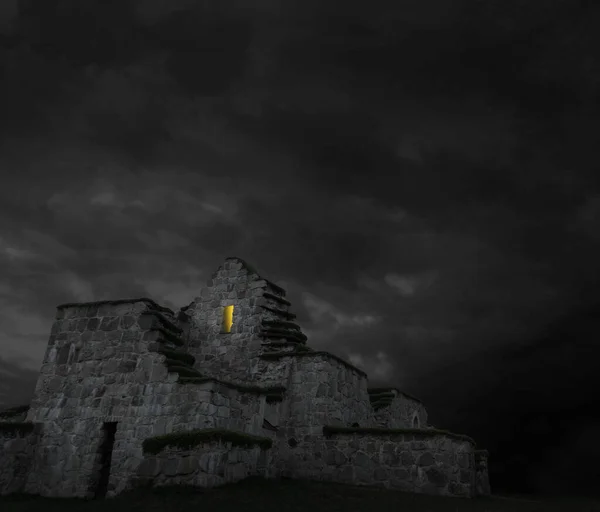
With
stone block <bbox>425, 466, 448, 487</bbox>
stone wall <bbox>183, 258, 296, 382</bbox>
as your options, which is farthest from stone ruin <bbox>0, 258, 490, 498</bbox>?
stone wall <bbox>183, 258, 296, 382</bbox>

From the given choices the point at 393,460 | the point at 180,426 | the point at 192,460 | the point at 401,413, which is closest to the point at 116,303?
the point at 180,426

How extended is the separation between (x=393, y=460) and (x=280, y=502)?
4.52 m

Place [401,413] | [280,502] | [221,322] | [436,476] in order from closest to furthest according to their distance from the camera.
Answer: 1. [280,502]
2. [436,476]
3. [221,322]
4. [401,413]

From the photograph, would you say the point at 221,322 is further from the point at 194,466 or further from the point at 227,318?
the point at 194,466

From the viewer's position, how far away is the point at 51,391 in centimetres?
1642

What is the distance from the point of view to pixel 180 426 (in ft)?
46.7

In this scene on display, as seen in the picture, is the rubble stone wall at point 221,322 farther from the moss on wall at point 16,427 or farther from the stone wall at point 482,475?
the stone wall at point 482,475

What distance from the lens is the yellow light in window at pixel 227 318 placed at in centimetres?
2079

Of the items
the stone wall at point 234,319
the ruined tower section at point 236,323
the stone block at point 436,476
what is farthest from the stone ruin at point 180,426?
the stone wall at point 234,319

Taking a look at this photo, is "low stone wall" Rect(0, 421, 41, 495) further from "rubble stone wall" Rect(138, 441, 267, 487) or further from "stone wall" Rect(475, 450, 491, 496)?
"stone wall" Rect(475, 450, 491, 496)

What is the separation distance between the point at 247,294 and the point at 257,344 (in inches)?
91.2

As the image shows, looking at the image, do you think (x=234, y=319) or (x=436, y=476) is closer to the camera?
(x=436, y=476)

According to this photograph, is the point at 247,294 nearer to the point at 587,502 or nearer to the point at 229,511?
the point at 229,511

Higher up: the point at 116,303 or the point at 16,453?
the point at 116,303
